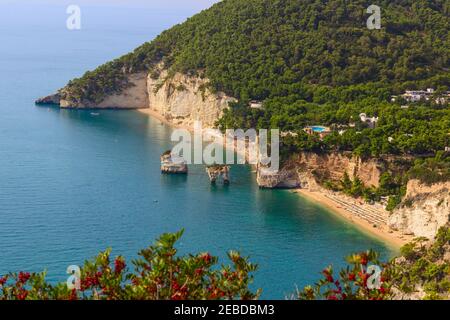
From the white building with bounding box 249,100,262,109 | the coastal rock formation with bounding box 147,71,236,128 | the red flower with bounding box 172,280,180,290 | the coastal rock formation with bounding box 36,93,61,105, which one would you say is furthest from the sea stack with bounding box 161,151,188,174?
the red flower with bounding box 172,280,180,290

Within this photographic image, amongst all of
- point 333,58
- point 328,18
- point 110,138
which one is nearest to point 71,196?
point 110,138

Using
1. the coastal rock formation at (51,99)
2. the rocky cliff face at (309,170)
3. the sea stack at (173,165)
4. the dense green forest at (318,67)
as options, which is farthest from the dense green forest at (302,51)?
the sea stack at (173,165)

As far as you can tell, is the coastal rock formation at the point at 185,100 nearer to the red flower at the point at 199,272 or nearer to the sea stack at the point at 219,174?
the sea stack at the point at 219,174

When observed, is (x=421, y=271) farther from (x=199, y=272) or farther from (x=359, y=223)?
(x=199, y=272)

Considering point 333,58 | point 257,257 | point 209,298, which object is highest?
point 333,58

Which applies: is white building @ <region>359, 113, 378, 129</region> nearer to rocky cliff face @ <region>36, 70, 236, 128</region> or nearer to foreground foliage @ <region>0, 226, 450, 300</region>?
rocky cliff face @ <region>36, 70, 236, 128</region>

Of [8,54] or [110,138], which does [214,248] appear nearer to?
[110,138]
